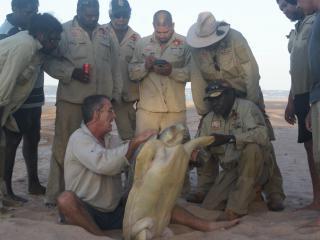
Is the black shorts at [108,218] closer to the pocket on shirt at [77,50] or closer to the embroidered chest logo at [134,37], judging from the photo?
the pocket on shirt at [77,50]

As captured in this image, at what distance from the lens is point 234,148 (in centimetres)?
461

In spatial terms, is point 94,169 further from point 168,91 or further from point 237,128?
point 168,91

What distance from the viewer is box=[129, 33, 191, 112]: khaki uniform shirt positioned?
5.29 m

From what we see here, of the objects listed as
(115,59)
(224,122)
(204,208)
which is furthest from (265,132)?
(115,59)

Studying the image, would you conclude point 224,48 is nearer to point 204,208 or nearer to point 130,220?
point 204,208

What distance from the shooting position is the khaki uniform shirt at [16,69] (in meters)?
Result: 4.23

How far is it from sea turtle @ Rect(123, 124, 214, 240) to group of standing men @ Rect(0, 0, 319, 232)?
28.2 inches

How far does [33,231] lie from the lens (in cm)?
350

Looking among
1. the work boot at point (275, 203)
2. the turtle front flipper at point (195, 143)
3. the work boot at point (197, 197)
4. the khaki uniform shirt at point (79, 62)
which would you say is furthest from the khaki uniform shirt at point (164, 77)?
the turtle front flipper at point (195, 143)

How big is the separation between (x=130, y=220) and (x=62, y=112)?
169cm

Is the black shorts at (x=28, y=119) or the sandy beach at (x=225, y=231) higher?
the black shorts at (x=28, y=119)

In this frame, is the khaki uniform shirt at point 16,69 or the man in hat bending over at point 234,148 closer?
the khaki uniform shirt at point 16,69

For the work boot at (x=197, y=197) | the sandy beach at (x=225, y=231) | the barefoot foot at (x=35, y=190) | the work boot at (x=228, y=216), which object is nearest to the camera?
the sandy beach at (x=225, y=231)

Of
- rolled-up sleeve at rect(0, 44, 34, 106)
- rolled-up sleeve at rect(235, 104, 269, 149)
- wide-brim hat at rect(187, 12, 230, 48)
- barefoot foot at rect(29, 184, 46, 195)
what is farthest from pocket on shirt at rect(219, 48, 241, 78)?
barefoot foot at rect(29, 184, 46, 195)
